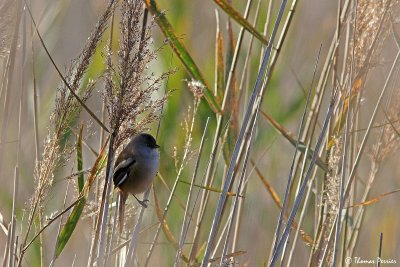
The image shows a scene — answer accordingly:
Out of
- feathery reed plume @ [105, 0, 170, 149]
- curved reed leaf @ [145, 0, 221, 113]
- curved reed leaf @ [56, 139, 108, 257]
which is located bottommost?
curved reed leaf @ [56, 139, 108, 257]

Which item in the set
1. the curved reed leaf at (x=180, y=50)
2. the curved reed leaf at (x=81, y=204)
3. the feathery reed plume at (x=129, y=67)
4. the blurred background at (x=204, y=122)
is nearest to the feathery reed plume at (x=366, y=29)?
the blurred background at (x=204, y=122)

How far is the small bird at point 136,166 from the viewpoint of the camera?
2.33 meters

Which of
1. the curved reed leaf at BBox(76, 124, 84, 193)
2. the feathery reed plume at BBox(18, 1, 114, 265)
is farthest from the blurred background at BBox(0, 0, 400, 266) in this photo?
the feathery reed plume at BBox(18, 1, 114, 265)

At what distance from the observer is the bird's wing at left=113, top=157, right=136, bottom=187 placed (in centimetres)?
231

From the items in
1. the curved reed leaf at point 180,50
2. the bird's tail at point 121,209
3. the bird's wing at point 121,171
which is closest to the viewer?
the curved reed leaf at point 180,50

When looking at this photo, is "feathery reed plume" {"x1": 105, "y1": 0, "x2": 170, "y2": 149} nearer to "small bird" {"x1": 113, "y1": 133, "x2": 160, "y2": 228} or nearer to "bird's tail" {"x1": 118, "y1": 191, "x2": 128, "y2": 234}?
"bird's tail" {"x1": 118, "y1": 191, "x2": 128, "y2": 234}

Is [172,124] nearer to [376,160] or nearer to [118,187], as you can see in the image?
[118,187]

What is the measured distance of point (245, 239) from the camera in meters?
3.12

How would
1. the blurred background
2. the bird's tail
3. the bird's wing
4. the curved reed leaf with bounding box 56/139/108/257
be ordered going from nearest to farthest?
1. the curved reed leaf with bounding box 56/139/108/257
2. the bird's tail
3. the bird's wing
4. the blurred background

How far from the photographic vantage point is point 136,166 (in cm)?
244

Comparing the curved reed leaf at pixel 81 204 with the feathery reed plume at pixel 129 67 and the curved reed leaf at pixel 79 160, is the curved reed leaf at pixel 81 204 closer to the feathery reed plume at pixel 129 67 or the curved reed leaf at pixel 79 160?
the curved reed leaf at pixel 79 160

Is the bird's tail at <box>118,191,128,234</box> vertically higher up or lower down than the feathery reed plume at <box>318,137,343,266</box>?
lower down

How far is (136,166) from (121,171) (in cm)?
8

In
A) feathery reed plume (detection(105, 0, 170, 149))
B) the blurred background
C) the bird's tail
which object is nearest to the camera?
feathery reed plume (detection(105, 0, 170, 149))
